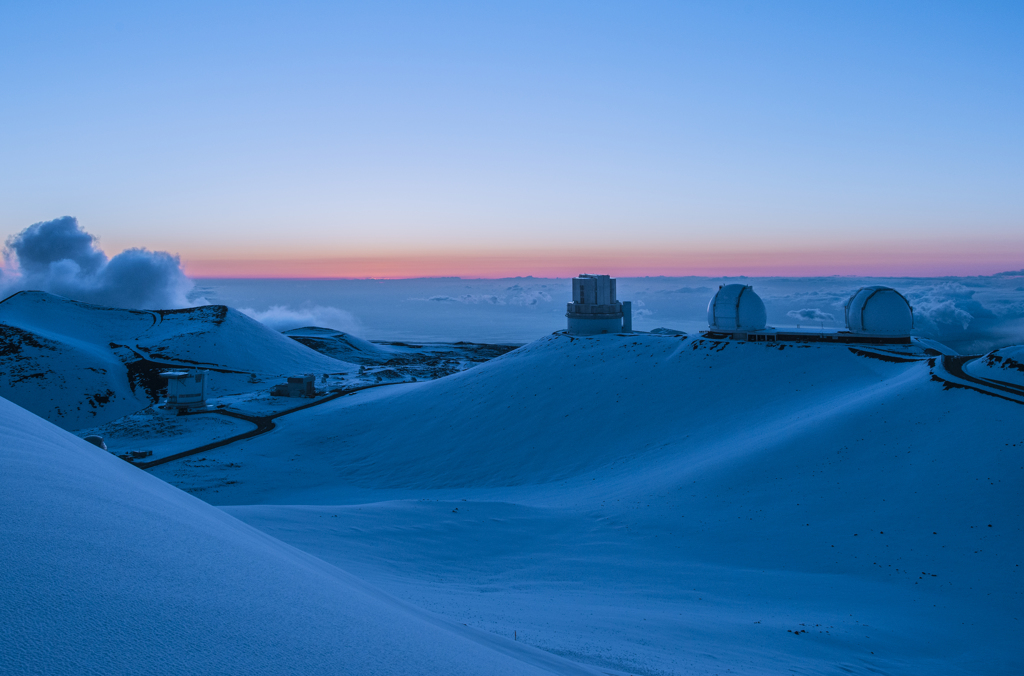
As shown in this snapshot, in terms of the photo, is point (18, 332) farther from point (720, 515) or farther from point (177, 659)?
point (177, 659)

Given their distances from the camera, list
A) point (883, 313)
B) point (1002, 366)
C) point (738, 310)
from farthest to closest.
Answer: point (738, 310)
point (883, 313)
point (1002, 366)

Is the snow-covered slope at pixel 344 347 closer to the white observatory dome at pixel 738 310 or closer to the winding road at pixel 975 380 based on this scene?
the white observatory dome at pixel 738 310

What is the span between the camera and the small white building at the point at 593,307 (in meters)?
38.0

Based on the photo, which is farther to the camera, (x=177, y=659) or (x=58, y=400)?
(x=58, y=400)

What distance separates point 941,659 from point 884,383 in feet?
48.4

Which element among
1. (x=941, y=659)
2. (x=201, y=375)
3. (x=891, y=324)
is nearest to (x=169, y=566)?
(x=941, y=659)

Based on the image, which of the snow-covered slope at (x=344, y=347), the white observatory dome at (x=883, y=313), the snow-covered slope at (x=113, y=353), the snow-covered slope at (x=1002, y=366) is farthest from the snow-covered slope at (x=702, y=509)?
the snow-covered slope at (x=344, y=347)

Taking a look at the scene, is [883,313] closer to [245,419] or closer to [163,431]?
[245,419]

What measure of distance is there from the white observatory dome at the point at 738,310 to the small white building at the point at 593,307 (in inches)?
270

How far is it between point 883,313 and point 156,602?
1279 inches

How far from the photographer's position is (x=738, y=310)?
32.1 m

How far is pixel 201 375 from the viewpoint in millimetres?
40062

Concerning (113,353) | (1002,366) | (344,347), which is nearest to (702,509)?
(1002,366)

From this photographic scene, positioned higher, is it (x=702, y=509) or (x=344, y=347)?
(x=344, y=347)
